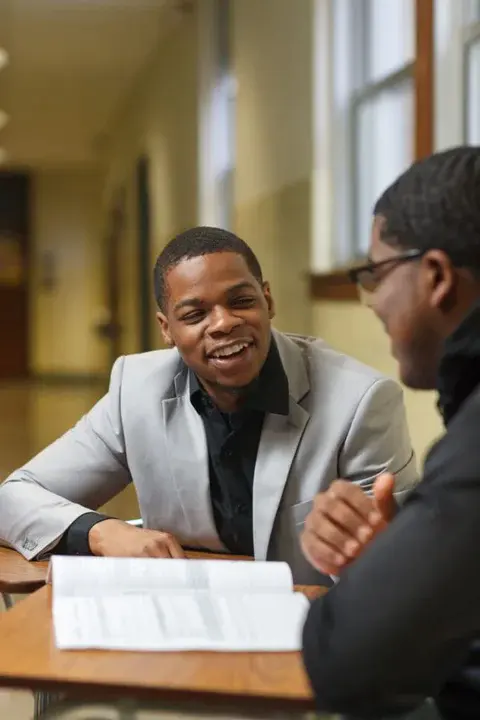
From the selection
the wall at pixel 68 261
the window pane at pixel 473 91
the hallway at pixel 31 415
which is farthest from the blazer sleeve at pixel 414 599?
the wall at pixel 68 261

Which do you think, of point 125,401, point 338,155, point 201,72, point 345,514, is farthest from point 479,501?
point 201,72

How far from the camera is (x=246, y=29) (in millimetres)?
5195

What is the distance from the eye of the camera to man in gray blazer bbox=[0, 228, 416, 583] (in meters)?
1.62

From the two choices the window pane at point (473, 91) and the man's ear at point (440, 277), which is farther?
the window pane at point (473, 91)

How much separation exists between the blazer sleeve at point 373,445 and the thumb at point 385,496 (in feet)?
1.34

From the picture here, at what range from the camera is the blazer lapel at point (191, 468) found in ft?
5.55

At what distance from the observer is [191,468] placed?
1.70m

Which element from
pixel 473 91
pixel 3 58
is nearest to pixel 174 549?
pixel 473 91

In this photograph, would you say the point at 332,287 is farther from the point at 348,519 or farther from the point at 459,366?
the point at 459,366

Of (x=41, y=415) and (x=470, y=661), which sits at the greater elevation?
(x=470, y=661)

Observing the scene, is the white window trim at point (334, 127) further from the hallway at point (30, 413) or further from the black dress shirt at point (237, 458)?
the black dress shirt at point (237, 458)

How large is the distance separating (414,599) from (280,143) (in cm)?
397

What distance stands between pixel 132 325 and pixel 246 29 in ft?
14.9

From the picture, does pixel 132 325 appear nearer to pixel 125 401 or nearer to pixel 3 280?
pixel 3 280
